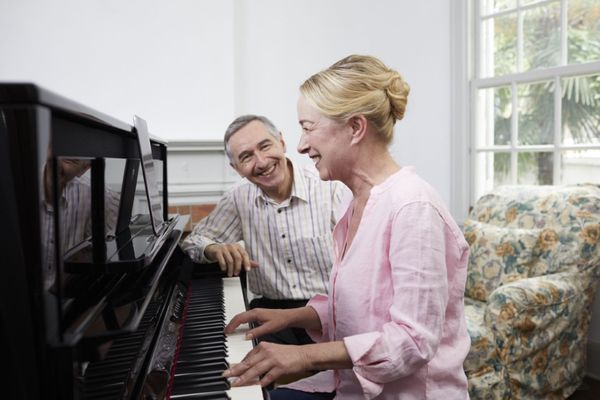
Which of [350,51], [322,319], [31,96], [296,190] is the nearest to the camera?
[31,96]

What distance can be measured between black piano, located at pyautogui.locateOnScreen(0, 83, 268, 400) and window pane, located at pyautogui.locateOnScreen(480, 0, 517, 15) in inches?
111

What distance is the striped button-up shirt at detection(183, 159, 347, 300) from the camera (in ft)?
7.11

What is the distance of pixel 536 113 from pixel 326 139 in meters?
2.51

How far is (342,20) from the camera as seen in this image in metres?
3.79

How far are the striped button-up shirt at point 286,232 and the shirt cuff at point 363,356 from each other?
3.48 feet

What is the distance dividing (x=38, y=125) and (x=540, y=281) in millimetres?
2346

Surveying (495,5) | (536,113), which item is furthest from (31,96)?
(495,5)

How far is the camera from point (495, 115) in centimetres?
354

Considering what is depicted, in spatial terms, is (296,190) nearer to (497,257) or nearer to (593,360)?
(497,257)

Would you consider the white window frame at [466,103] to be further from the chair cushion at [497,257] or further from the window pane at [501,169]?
the chair cushion at [497,257]

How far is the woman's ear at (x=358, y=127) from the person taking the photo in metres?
1.23

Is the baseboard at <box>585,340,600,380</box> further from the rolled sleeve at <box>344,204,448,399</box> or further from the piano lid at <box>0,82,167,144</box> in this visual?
the piano lid at <box>0,82,167,144</box>

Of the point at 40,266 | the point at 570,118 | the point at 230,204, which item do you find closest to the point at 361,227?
the point at 40,266

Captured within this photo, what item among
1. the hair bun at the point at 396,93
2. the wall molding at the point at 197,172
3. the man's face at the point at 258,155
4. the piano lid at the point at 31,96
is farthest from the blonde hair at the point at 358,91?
the wall molding at the point at 197,172
